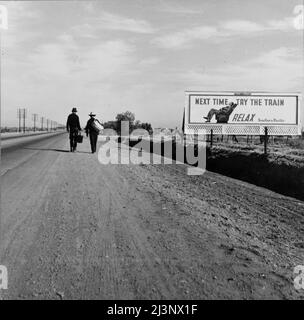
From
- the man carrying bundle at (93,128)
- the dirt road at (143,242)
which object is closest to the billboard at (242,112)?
the man carrying bundle at (93,128)

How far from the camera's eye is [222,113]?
3062 centimetres

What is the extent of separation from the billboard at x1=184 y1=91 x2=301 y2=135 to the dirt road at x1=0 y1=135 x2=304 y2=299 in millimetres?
19919

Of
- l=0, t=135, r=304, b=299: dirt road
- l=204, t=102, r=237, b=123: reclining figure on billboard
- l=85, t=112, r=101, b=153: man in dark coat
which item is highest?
l=204, t=102, r=237, b=123: reclining figure on billboard

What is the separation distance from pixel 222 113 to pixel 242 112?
4.55 ft

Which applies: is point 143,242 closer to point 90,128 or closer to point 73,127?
point 73,127

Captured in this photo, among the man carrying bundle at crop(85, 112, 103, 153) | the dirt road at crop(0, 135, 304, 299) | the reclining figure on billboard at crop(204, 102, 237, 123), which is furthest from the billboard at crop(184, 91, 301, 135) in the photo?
the dirt road at crop(0, 135, 304, 299)

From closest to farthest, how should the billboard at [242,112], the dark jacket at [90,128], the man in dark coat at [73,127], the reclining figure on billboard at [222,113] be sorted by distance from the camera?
the man in dark coat at [73,127] < the dark jacket at [90,128] < the billboard at [242,112] < the reclining figure on billboard at [222,113]

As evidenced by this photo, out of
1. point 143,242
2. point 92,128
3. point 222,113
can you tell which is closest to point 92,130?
point 92,128

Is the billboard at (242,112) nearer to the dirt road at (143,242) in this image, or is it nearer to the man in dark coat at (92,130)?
the man in dark coat at (92,130)

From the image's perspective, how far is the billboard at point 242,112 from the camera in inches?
1161

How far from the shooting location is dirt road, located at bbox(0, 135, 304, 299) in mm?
4375

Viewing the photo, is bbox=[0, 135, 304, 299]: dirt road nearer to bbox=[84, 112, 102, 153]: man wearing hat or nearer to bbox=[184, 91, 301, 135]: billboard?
bbox=[84, 112, 102, 153]: man wearing hat
